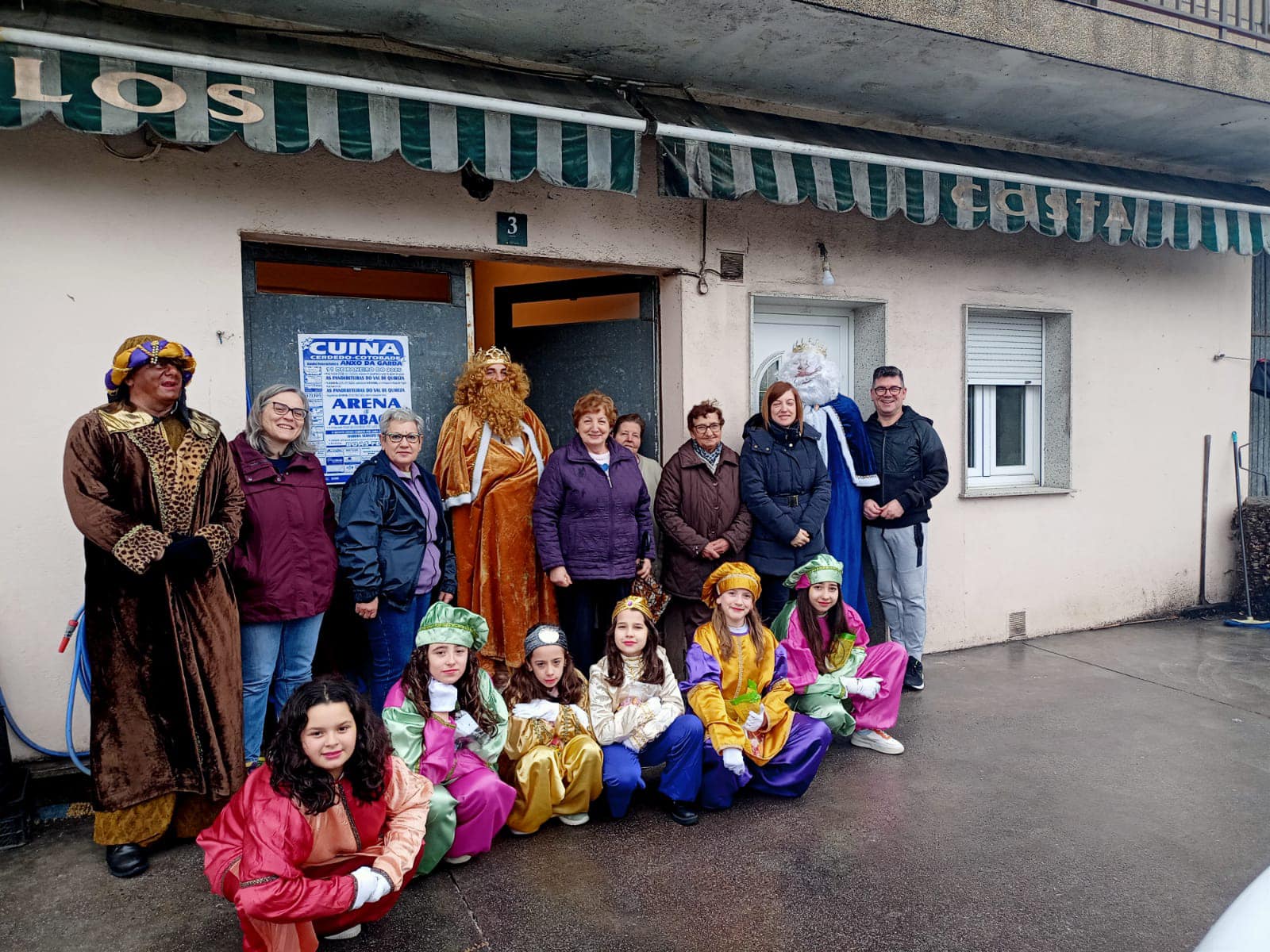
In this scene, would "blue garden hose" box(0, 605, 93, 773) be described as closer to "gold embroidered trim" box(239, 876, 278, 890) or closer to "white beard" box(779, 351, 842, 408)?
"gold embroidered trim" box(239, 876, 278, 890)

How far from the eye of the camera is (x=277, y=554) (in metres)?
3.87

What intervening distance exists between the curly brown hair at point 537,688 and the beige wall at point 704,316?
1.98 m

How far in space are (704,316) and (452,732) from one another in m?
3.24

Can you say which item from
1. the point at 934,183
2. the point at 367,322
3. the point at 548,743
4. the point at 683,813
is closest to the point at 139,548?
the point at 548,743

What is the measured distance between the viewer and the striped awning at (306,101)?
3625 millimetres

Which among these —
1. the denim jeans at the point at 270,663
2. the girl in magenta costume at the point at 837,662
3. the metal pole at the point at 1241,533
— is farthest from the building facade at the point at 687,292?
the girl in magenta costume at the point at 837,662

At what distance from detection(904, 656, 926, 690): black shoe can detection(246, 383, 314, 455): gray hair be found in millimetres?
3876

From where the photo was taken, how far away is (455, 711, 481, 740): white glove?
3.45m

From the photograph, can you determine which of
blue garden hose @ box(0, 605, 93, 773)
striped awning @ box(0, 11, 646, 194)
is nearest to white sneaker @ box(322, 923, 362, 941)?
blue garden hose @ box(0, 605, 93, 773)

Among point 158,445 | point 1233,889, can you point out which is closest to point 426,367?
point 158,445

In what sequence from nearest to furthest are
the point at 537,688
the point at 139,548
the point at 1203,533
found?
1. the point at 139,548
2. the point at 537,688
3. the point at 1203,533

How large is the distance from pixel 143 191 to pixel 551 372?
270 centimetres

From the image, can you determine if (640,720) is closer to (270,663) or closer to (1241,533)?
(270,663)

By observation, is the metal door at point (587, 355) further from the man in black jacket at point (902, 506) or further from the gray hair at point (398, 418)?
the gray hair at point (398, 418)
